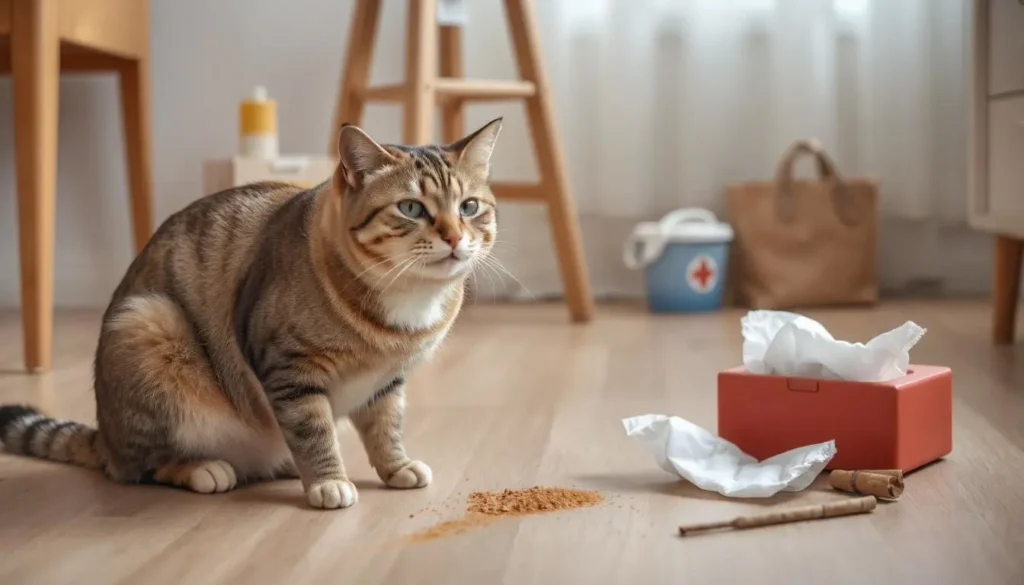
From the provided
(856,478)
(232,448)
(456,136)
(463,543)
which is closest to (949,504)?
(856,478)

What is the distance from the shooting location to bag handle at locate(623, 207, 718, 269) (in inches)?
122

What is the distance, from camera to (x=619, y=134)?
3244 mm

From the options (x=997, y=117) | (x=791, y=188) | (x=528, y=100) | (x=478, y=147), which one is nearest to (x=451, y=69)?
(x=528, y=100)

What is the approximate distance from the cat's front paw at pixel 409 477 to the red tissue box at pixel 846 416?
387 mm

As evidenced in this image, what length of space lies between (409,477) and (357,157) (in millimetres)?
385

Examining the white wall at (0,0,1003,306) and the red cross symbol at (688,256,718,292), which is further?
the white wall at (0,0,1003,306)

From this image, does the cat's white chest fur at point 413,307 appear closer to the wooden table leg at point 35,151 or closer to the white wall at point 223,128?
the wooden table leg at point 35,151

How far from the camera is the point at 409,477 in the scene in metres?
1.44

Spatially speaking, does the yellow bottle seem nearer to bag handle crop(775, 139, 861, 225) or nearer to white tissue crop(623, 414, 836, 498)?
bag handle crop(775, 139, 861, 225)

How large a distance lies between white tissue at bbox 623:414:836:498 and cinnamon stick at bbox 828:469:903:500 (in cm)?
3

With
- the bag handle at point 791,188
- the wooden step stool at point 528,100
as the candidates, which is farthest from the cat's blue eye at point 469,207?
the bag handle at point 791,188

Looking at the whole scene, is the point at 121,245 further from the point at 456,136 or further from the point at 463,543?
the point at 463,543

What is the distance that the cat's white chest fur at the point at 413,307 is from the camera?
1354 millimetres

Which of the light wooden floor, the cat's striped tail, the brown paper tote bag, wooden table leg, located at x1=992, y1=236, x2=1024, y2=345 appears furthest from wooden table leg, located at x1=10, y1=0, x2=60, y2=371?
wooden table leg, located at x1=992, y1=236, x2=1024, y2=345
